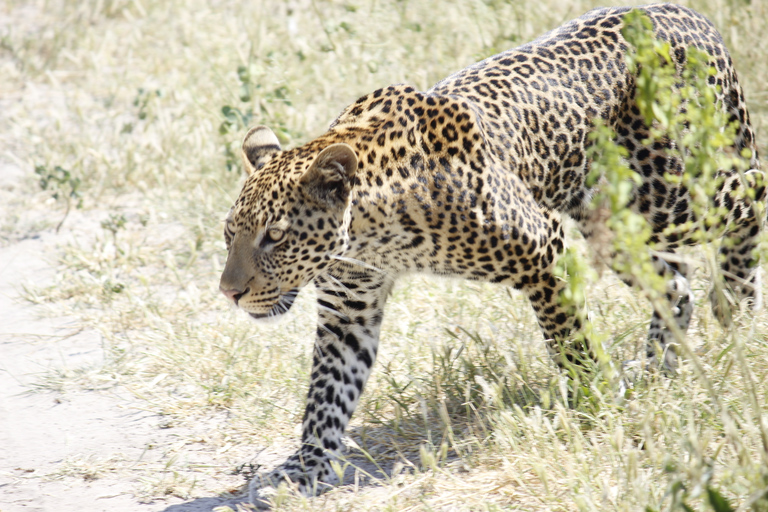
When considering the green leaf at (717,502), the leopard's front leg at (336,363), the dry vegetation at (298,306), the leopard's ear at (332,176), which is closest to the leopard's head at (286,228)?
the leopard's ear at (332,176)

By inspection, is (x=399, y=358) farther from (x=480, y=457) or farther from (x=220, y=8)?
(x=220, y=8)

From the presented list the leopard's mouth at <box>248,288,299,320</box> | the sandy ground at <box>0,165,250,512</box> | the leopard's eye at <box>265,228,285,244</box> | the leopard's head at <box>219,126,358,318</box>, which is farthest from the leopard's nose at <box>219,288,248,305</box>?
the sandy ground at <box>0,165,250,512</box>

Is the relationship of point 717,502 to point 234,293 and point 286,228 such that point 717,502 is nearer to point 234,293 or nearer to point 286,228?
point 286,228

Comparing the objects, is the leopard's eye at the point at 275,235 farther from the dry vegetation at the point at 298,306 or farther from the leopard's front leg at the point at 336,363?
the dry vegetation at the point at 298,306

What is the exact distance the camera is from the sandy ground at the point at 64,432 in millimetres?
4203

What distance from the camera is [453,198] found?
12.9ft

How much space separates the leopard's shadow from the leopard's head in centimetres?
80

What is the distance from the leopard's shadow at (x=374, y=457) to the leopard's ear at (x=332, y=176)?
1.11m

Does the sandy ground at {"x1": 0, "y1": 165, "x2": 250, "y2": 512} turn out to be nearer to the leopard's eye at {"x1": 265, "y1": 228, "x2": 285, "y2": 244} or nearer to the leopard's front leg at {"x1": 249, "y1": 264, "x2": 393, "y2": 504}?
the leopard's front leg at {"x1": 249, "y1": 264, "x2": 393, "y2": 504}

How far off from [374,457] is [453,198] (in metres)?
1.36

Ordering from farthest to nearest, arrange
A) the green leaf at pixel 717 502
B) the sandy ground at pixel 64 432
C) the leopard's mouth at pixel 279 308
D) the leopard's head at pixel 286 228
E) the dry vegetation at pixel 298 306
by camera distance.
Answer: the sandy ground at pixel 64 432, the leopard's mouth at pixel 279 308, the leopard's head at pixel 286 228, the dry vegetation at pixel 298 306, the green leaf at pixel 717 502

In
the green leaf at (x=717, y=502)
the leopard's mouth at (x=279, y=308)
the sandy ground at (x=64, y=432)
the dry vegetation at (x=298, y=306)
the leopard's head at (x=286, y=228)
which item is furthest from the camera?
the sandy ground at (x=64, y=432)

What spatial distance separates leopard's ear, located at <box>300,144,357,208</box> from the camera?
376cm

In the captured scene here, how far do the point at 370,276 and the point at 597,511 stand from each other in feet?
5.06
